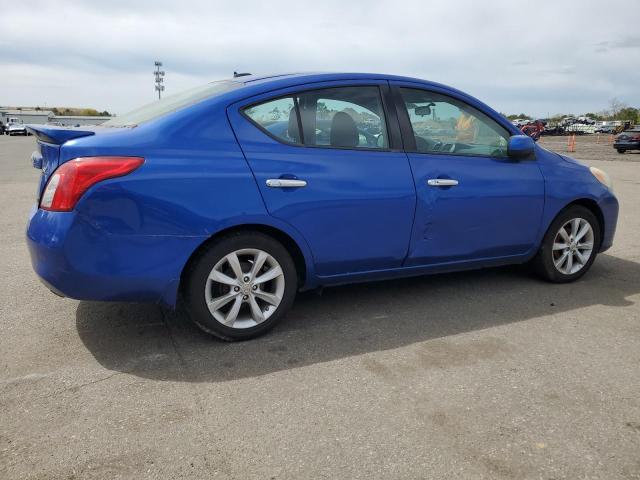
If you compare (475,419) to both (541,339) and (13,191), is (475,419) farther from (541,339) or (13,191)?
(13,191)

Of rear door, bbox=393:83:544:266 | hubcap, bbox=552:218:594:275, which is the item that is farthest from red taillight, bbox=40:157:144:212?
hubcap, bbox=552:218:594:275

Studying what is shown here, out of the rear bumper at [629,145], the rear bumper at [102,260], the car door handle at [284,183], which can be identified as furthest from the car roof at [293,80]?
the rear bumper at [629,145]

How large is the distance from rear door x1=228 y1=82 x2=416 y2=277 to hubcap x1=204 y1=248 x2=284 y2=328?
29cm

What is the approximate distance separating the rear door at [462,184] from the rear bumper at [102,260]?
164 cm

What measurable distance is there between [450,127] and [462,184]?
46cm

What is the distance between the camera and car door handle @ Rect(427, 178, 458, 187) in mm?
3800

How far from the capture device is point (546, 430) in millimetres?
2486

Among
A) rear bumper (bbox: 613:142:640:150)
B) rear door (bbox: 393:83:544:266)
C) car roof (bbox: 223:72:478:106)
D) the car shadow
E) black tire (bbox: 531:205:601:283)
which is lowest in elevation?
rear bumper (bbox: 613:142:640:150)

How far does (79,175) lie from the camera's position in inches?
114

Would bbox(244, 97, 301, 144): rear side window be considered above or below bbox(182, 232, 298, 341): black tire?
above

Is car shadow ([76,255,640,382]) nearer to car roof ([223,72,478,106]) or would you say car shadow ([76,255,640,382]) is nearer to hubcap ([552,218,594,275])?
hubcap ([552,218,594,275])

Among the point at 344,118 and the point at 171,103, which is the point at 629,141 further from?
the point at 171,103

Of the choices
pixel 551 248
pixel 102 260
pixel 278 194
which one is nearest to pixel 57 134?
pixel 102 260

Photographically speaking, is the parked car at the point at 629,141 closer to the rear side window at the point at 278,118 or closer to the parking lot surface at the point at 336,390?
the parking lot surface at the point at 336,390
